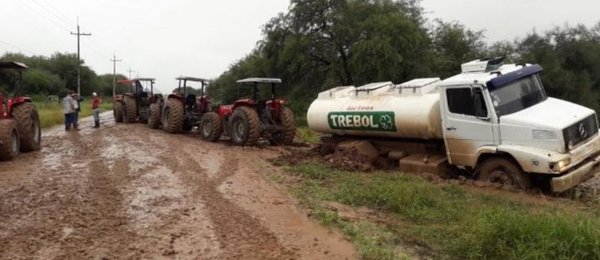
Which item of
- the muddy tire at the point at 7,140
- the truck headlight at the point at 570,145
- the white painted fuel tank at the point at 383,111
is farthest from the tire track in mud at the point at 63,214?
the truck headlight at the point at 570,145

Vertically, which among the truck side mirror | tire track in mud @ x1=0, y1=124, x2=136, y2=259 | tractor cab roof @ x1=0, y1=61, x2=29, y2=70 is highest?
tractor cab roof @ x1=0, y1=61, x2=29, y2=70

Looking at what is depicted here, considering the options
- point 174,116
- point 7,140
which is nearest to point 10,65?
point 7,140

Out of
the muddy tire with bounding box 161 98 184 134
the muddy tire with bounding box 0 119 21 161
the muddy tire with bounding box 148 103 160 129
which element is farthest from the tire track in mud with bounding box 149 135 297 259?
the muddy tire with bounding box 148 103 160 129

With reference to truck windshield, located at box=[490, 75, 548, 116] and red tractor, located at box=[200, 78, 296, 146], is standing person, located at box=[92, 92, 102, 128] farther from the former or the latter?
truck windshield, located at box=[490, 75, 548, 116]

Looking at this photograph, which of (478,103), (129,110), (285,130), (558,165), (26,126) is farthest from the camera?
(129,110)

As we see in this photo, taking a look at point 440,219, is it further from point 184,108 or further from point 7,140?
point 184,108

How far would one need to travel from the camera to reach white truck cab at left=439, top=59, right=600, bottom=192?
9.50 metres

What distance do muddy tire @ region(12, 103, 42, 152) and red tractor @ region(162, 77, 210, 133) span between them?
537cm

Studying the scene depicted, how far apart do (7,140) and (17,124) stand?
1.51m

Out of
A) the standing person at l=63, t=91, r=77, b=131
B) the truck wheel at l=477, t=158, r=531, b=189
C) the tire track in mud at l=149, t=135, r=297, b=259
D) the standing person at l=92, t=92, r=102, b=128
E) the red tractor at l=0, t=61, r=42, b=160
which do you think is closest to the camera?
the tire track in mud at l=149, t=135, r=297, b=259

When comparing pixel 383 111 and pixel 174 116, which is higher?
pixel 383 111

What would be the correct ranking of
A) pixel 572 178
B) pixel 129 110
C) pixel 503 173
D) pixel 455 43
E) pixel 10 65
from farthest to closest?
pixel 455 43, pixel 129 110, pixel 10 65, pixel 503 173, pixel 572 178

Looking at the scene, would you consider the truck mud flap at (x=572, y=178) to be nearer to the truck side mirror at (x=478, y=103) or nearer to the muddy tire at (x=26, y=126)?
the truck side mirror at (x=478, y=103)

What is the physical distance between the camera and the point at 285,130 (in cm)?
1669
